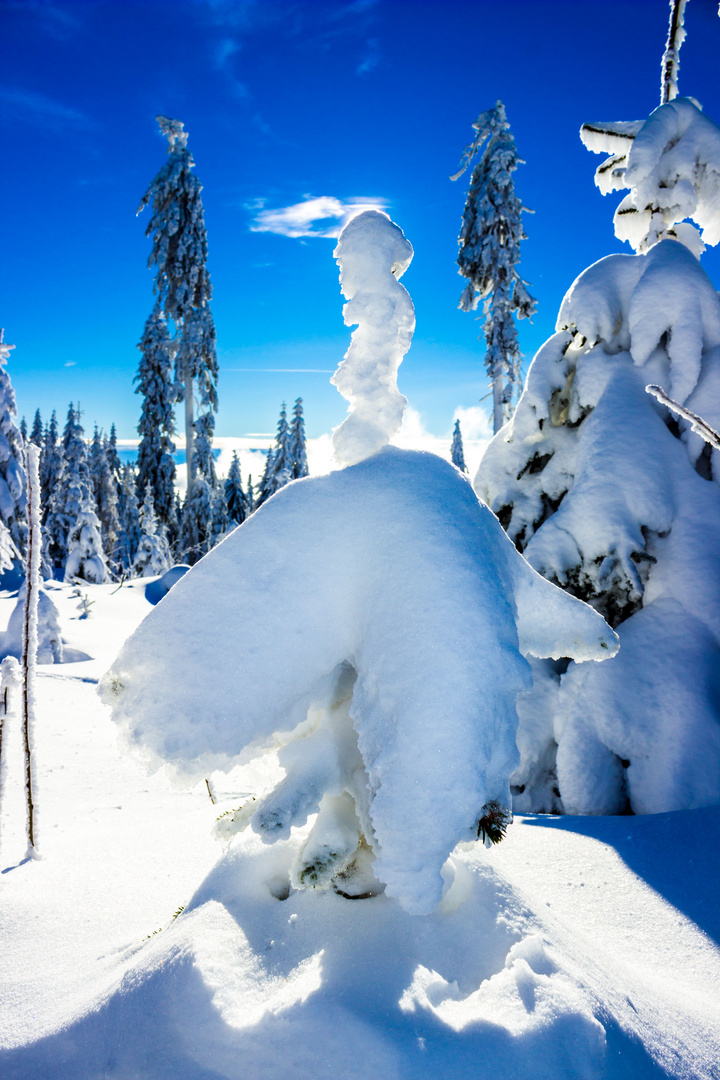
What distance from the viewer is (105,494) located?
159 feet

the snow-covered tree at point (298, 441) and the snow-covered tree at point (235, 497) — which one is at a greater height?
the snow-covered tree at point (298, 441)

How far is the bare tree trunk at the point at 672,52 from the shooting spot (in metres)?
5.98

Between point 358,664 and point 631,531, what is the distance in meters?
3.70

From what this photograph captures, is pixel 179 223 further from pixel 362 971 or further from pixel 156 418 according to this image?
pixel 362 971

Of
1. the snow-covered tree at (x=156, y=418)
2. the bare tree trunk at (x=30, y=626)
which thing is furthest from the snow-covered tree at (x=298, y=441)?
the bare tree trunk at (x=30, y=626)

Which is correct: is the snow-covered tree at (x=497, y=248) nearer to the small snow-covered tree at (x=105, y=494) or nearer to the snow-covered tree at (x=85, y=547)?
the snow-covered tree at (x=85, y=547)

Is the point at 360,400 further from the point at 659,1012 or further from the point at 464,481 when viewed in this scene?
the point at 659,1012

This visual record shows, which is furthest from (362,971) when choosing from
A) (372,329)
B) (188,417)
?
(188,417)

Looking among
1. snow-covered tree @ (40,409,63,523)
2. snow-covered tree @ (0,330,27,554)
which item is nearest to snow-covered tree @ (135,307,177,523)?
snow-covered tree @ (0,330,27,554)

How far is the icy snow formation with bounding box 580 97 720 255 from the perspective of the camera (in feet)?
18.2

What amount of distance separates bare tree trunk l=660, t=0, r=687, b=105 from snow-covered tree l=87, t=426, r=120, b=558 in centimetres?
4711

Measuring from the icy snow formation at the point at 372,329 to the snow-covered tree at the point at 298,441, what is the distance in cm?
3248

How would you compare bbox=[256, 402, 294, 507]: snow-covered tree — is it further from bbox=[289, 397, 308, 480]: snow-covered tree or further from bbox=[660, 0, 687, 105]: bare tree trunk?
bbox=[660, 0, 687, 105]: bare tree trunk

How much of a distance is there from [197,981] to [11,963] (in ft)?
4.01
